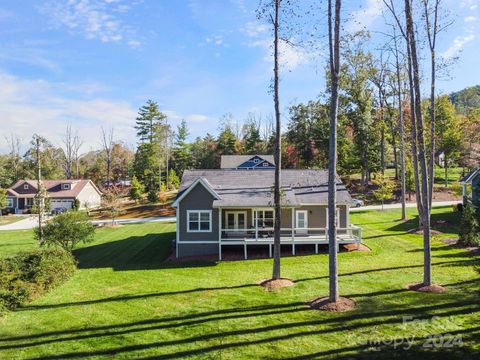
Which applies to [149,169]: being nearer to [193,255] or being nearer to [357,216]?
[357,216]

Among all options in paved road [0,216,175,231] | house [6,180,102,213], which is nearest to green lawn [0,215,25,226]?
paved road [0,216,175,231]

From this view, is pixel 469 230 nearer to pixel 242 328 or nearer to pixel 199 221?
pixel 199 221

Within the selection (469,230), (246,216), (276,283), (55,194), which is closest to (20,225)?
(55,194)

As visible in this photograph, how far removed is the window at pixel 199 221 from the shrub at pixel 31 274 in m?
6.83

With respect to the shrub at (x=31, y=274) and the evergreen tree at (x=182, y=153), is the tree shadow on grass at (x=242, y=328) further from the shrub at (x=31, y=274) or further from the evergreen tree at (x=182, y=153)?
the evergreen tree at (x=182, y=153)

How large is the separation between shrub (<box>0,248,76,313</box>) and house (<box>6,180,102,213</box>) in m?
42.2

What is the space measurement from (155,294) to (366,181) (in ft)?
145

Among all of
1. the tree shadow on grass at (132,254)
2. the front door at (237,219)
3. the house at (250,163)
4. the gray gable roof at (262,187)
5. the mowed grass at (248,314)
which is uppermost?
the house at (250,163)

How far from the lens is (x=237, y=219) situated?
23969mm

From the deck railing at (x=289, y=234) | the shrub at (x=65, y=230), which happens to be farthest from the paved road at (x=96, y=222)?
the deck railing at (x=289, y=234)

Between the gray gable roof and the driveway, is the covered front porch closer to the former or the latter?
the gray gable roof

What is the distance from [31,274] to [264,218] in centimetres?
1326

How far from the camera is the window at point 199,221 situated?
22172mm

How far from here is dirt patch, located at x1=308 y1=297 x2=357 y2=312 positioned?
1120 centimetres
